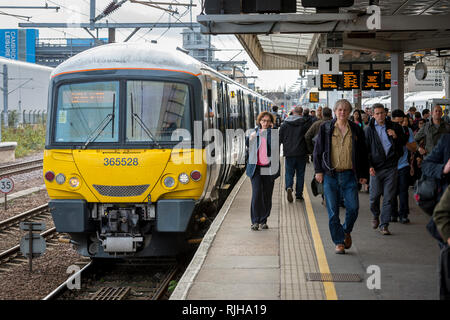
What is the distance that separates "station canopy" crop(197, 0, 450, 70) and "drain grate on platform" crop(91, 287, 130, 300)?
4304mm

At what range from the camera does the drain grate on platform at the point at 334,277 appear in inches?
268

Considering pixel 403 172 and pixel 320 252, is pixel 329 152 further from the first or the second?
pixel 403 172

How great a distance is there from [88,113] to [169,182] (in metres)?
1.49

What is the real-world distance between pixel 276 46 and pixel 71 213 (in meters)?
17.1

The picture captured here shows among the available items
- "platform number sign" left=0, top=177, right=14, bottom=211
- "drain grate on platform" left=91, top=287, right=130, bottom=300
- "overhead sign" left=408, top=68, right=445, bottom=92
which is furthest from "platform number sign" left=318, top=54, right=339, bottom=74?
"overhead sign" left=408, top=68, right=445, bottom=92

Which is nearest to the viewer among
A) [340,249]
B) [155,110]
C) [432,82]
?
[340,249]

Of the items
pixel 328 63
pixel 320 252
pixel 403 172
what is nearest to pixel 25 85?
pixel 328 63

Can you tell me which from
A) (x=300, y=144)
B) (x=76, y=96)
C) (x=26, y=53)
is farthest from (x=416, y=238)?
(x=26, y=53)

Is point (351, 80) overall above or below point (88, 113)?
above

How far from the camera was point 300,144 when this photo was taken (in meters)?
12.6

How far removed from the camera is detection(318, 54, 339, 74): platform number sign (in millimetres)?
17500

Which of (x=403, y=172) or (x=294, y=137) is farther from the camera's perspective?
(x=294, y=137)

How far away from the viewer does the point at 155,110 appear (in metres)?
9.26
